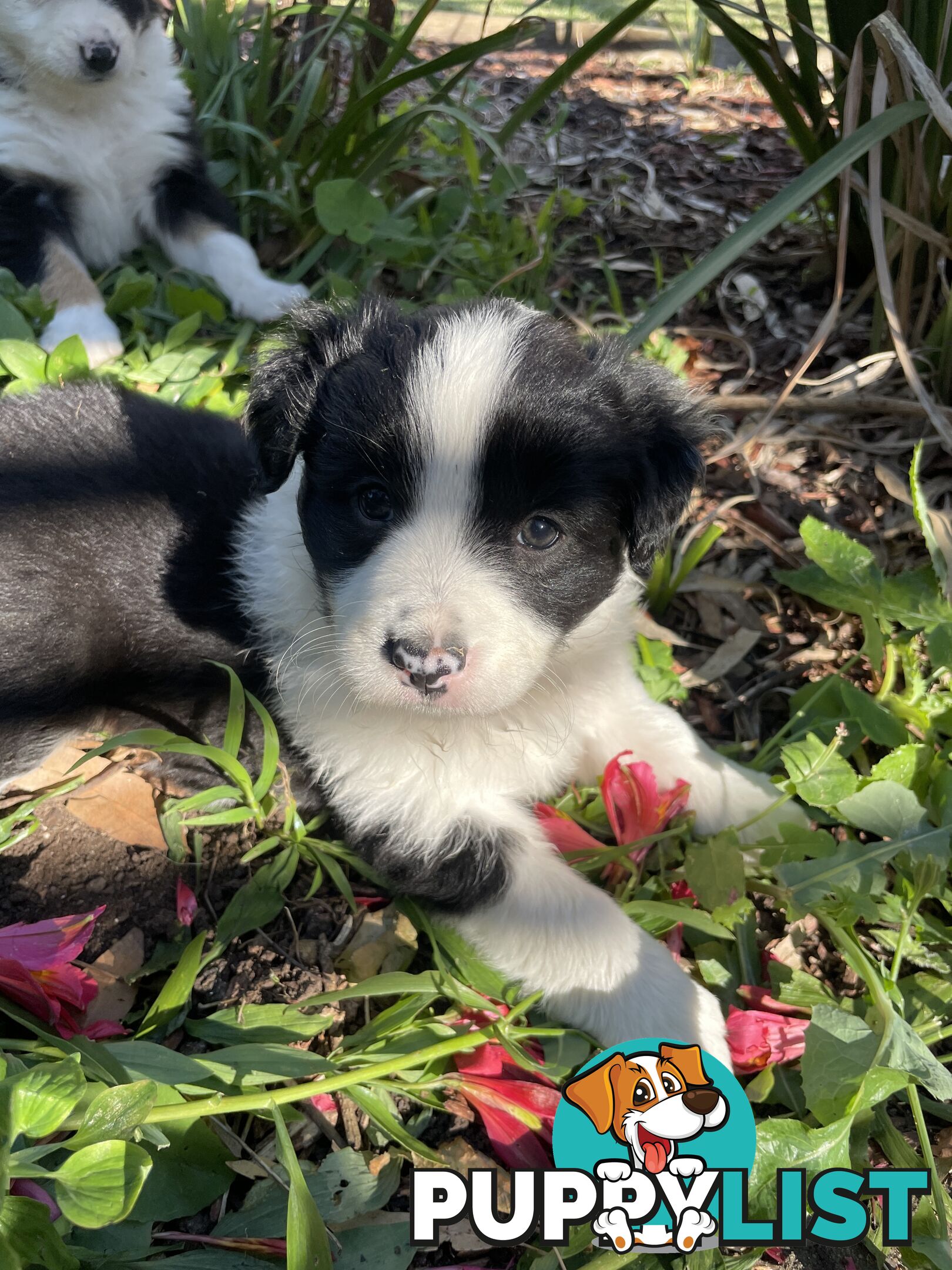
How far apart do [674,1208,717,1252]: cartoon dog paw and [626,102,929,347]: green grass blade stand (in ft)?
5.84

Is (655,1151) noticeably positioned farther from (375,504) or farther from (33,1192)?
(375,504)

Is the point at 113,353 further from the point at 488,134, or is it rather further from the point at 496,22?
the point at 496,22

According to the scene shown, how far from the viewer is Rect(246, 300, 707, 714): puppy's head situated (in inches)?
64.4

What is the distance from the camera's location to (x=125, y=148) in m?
3.76

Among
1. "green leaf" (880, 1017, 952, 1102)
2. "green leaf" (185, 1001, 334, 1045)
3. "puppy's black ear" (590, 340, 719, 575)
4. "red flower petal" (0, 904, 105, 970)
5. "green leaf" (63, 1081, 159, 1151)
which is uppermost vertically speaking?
"puppy's black ear" (590, 340, 719, 575)

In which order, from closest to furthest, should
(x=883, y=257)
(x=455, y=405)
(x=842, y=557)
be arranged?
(x=455, y=405)
(x=842, y=557)
(x=883, y=257)

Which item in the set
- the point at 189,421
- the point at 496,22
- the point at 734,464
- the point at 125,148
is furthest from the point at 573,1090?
the point at 496,22

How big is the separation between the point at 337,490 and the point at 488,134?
2627mm

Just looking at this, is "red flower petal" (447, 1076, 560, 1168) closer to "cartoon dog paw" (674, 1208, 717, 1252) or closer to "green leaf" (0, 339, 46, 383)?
"cartoon dog paw" (674, 1208, 717, 1252)

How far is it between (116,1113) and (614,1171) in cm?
80

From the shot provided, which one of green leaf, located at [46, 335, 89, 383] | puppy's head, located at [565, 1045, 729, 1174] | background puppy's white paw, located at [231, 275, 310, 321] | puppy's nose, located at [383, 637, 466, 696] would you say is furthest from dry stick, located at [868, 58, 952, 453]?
green leaf, located at [46, 335, 89, 383]

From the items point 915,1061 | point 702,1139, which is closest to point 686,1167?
point 702,1139

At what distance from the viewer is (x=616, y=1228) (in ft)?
4.83

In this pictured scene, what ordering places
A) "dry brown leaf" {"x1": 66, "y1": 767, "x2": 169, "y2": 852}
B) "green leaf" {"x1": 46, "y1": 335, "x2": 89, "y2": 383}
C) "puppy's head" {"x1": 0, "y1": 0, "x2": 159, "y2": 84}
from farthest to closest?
1. "puppy's head" {"x1": 0, "y1": 0, "x2": 159, "y2": 84}
2. "green leaf" {"x1": 46, "y1": 335, "x2": 89, "y2": 383}
3. "dry brown leaf" {"x1": 66, "y1": 767, "x2": 169, "y2": 852}
